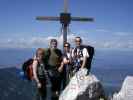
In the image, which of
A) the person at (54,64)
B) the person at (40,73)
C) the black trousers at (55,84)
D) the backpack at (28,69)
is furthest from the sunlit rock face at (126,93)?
the backpack at (28,69)

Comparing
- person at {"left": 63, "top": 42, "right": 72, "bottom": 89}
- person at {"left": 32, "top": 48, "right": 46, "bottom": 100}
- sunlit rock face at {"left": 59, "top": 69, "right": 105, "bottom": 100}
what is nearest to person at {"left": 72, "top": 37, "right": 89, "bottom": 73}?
person at {"left": 63, "top": 42, "right": 72, "bottom": 89}

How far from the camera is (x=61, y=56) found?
2184 cm

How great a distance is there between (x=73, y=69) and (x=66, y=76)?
0.52 m

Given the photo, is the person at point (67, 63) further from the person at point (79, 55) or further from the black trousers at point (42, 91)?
the black trousers at point (42, 91)

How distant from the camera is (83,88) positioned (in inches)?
846

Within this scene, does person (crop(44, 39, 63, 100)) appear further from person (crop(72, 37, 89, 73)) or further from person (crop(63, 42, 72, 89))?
person (crop(72, 37, 89, 73))

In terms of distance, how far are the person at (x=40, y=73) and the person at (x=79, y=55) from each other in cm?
183

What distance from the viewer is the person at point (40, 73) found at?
21188 millimetres

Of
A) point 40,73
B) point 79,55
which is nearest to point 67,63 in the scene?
point 79,55

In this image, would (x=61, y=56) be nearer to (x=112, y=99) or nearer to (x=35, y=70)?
(x=35, y=70)

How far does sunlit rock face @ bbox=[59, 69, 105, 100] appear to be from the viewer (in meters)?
21.4

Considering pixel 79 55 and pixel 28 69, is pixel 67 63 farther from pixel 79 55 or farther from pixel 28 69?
pixel 28 69

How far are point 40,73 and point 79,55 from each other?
2237 mm

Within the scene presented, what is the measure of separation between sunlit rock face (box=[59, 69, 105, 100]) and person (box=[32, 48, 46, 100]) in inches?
39.1
